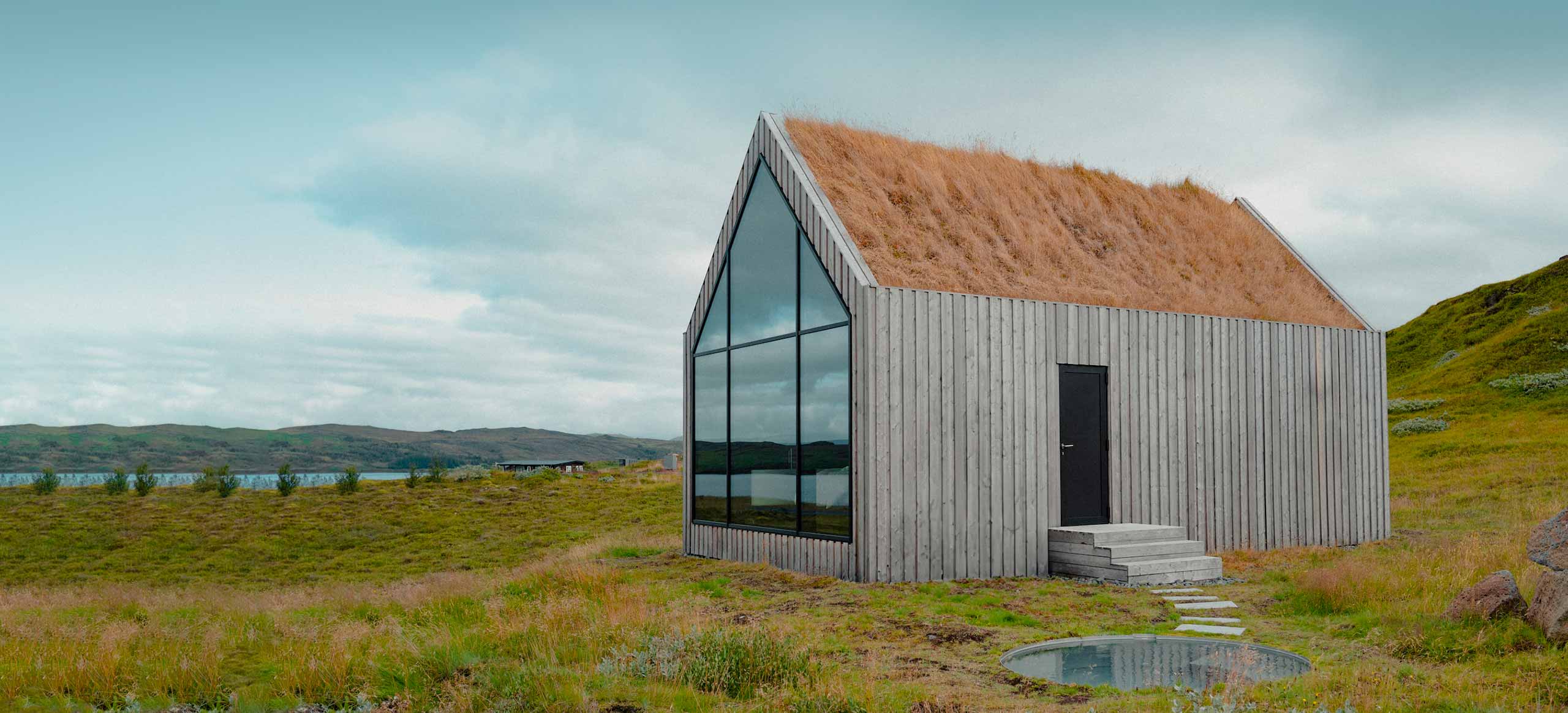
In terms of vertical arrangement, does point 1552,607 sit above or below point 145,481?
above

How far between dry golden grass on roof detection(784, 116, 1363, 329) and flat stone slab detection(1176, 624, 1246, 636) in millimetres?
4632

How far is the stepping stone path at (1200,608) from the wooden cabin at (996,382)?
0.79 m

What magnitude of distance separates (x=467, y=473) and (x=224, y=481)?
7.37 metres

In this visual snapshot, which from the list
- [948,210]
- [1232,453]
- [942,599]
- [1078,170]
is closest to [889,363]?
[942,599]

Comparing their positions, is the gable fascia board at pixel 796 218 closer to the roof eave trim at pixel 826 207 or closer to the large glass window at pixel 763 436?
the roof eave trim at pixel 826 207

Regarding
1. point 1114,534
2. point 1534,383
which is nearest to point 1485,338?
point 1534,383

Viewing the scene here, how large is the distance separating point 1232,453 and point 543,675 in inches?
420

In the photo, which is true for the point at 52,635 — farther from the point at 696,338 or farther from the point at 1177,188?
the point at 1177,188

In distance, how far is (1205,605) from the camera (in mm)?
8656

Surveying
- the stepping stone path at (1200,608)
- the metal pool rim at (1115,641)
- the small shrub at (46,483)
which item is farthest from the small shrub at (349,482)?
the metal pool rim at (1115,641)

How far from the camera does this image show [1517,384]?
32.4 m

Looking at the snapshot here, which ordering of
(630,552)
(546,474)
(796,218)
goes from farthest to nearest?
(546,474) → (630,552) → (796,218)

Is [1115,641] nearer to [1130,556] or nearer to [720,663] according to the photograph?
[720,663]

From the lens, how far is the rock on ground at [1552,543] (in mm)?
6184
